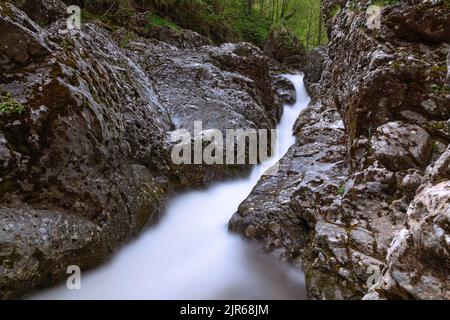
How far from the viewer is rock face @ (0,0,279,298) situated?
148 inches

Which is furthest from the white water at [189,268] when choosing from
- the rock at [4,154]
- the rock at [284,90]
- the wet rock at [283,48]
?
the wet rock at [283,48]

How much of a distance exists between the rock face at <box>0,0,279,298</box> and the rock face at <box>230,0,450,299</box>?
70.9 inches

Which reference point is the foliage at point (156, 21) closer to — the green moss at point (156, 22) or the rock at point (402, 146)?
the green moss at point (156, 22)

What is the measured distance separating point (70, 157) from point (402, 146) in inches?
176

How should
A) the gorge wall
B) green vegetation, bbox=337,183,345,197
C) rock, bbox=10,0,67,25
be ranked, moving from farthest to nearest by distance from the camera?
rock, bbox=10,0,67,25 → green vegetation, bbox=337,183,345,197 → the gorge wall

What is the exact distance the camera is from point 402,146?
4480 mm

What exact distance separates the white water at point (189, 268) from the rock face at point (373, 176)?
0.36 metres

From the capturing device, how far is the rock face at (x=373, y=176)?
3.55 m

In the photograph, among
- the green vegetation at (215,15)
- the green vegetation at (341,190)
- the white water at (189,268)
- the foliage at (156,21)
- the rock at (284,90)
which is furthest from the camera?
the rock at (284,90)

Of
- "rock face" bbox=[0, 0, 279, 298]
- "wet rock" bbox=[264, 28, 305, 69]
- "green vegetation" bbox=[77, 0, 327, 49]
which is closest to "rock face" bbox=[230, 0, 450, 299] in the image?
"rock face" bbox=[0, 0, 279, 298]

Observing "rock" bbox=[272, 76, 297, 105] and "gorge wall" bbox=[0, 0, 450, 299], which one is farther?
"rock" bbox=[272, 76, 297, 105]

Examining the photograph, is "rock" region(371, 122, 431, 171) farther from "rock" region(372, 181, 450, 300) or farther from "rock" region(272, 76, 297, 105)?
"rock" region(272, 76, 297, 105)

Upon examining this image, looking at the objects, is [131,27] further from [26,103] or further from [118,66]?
[26,103]

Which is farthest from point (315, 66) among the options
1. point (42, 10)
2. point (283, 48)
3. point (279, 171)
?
point (42, 10)
